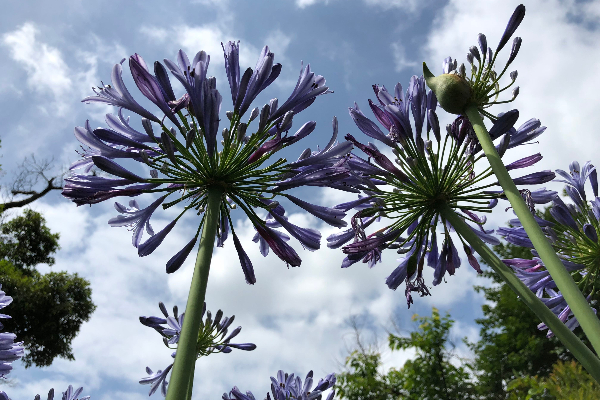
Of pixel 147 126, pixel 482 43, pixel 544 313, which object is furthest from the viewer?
pixel 482 43

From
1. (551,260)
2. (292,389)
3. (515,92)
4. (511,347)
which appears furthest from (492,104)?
(511,347)

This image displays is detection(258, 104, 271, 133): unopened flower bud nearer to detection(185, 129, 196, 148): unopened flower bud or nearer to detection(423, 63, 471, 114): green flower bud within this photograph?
detection(185, 129, 196, 148): unopened flower bud

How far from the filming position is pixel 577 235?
399cm

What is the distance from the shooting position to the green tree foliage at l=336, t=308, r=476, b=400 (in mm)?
14383

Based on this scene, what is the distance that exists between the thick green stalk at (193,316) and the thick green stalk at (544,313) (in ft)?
4.96

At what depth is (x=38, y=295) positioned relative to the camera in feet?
67.6

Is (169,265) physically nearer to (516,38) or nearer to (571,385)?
(516,38)

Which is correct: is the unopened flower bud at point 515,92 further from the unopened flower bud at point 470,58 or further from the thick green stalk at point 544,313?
the thick green stalk at point 544,313

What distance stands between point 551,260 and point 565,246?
2168 millimetres

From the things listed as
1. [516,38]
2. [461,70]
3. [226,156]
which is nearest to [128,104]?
[226,156]

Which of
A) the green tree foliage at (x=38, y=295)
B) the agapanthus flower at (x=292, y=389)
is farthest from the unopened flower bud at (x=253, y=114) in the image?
the green tree foliage at (x=38, y=295)

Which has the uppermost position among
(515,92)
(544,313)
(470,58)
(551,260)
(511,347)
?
(511,347)

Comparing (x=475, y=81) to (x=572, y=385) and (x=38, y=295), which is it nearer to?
(x=572, y=385)

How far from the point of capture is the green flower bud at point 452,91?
2852mm
